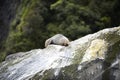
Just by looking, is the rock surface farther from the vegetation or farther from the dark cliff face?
the dark cliff face

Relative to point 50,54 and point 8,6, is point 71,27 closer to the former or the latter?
point 50,54

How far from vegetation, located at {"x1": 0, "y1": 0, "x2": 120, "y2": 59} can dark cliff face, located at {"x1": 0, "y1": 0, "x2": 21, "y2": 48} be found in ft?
18.6

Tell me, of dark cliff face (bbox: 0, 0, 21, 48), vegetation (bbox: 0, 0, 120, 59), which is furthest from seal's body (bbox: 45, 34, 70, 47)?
dark cliff face (bbox: 0, 0, 21, 48)

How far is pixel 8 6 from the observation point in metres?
27.4

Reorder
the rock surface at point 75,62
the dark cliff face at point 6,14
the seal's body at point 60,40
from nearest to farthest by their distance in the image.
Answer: the rock surface at point 75,62, the seal's body at point 60,40, the dark cliff face at point 6,14

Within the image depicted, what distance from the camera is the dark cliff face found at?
25.7 m

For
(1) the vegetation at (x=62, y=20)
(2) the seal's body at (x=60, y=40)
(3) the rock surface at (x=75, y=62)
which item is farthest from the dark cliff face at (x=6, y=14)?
(3) the rock surface at (x=75, y=62)

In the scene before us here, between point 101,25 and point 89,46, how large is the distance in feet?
24.7

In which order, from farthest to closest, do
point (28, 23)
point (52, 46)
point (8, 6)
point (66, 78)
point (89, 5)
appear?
point (8, 6)
point (28, 23)
point (89, 5)
point (52, 46)
point (66, 78)

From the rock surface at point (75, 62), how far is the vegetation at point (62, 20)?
6.13 meters

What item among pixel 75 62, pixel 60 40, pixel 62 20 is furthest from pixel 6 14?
pixel 75 62

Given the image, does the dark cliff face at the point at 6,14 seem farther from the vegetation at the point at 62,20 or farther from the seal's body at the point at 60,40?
the seal's body at the point at 60,40

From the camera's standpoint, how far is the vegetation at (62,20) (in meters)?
16.7

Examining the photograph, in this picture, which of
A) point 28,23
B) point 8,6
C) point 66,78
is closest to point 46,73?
point 66,78
